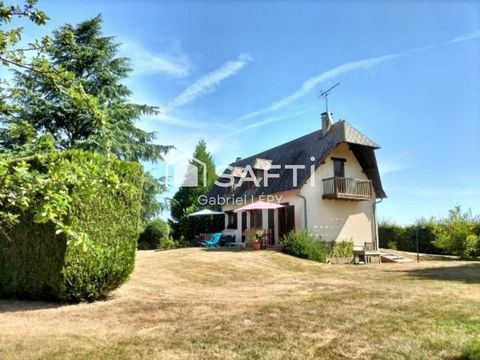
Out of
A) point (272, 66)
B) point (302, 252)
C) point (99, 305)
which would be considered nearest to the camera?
point (99, 305)

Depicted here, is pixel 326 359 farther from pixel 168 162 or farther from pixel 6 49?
pixel 168 162

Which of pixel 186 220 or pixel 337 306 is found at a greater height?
→ pixel 186 220

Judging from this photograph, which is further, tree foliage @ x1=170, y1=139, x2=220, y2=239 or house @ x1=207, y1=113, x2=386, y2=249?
tree foliage @ x1=170, y1=139, x2=220, y2=239

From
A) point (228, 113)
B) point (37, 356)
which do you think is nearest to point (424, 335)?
point (37, 356)

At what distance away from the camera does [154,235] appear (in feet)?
79.4

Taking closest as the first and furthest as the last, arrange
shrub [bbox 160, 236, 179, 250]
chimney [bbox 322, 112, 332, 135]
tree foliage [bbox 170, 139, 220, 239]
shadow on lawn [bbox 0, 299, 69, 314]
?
1. shadow on lawn [bbox 0, 299, 69, 314]
2. chimney [bbox 322, 112, 332, 135]
3. shrub [bbox 160, 236, 179, 250]
4. tree foliage [bbox 170, 139, 220, 239]

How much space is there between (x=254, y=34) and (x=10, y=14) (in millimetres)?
9528

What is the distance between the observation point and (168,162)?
22094 millimetres

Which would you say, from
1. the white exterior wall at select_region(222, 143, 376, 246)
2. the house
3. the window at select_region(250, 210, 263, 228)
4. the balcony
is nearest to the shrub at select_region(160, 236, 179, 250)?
the house

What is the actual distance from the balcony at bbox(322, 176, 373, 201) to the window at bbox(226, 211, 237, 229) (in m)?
7.23

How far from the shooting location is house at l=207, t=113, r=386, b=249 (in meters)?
18.7

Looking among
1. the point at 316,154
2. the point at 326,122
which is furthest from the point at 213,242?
the point at 326,122

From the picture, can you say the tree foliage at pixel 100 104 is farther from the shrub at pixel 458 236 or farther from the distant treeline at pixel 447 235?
the shrub at pixel 458 236

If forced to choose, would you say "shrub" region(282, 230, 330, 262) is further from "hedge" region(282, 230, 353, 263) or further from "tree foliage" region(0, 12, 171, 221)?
"tree foliage" region(0, 12, 171, 221)
